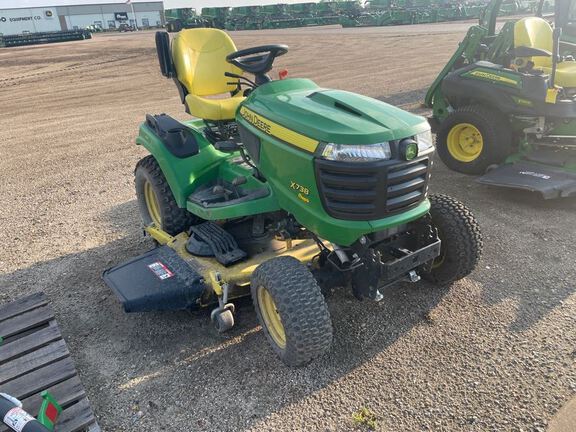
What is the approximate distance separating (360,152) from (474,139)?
3.46 m

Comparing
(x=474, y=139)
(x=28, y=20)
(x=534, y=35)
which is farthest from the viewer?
(x=28, y=20)

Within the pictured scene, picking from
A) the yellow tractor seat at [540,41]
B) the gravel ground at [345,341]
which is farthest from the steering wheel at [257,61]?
the yellow tractor seat at [540,41]

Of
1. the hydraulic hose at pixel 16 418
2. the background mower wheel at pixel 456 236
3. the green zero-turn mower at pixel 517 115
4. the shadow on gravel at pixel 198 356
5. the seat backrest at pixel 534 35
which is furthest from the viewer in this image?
the seat backrest at pixel 534 35

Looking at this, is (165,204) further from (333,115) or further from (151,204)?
(333,115)

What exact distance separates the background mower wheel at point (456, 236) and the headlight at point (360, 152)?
2.87 ft

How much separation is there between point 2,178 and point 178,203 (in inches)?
152

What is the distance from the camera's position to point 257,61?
323cm

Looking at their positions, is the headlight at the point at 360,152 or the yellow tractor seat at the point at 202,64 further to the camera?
the yellow tractor seat at the point at 202,64

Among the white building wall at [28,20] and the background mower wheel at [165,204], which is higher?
the background mower wheel at [165,204]

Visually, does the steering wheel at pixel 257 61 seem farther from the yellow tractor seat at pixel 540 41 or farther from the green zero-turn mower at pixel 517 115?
the yellow tractor seat at pixel 540 41

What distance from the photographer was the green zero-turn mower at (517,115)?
463 cm

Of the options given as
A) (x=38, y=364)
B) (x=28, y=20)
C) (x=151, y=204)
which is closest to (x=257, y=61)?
(x=151, y=204)

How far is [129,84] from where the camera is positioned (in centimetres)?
1278

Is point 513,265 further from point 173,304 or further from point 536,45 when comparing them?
point 536,45
